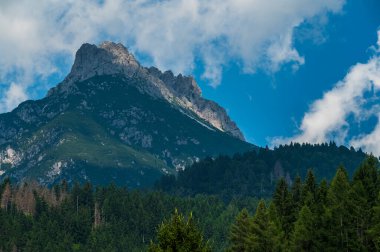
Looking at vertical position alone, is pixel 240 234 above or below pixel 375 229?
above

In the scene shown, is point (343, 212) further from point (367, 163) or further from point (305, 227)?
point (367, 163)

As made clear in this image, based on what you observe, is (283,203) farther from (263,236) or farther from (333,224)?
(333,224)

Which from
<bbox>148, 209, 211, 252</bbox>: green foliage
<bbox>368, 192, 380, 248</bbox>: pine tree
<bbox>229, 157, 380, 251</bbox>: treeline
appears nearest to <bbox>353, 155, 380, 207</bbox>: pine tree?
<bbox>229, 157, 380, 251</bbox>: treeline

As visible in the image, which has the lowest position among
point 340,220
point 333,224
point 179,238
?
point 179,238

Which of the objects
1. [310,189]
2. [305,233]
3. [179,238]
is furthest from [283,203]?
[179,238]

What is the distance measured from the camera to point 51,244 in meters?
198

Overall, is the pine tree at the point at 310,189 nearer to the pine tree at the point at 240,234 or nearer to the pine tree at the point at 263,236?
the pine tree at the point at 240,234

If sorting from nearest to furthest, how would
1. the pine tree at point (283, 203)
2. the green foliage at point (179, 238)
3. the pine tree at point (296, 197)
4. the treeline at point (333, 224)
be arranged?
1. the green foliage at point (179, 238)
2. the treeline at point (333, 224)
3. the pine tree at point (296, 197)
4. the pine tree at point (283, 203)

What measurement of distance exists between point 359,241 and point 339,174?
11756mm

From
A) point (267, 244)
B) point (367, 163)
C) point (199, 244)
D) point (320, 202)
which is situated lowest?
point (199, 244)

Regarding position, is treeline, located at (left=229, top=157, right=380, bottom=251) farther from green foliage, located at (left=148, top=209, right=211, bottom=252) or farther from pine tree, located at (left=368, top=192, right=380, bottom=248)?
green foliage, located at (left=148, top=209, right=211, bottom=252)

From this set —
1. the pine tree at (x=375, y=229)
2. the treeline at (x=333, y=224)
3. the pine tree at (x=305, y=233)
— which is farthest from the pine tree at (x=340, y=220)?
the pine tree at (x=375, y=229)

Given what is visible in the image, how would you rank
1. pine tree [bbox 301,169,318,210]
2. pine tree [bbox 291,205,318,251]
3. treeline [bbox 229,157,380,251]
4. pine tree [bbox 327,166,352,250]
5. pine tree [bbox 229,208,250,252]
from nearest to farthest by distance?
treeline [bbox 229,157,380,251] < pine tree [bbox 327,166,352,250] < pine tree [bbox 291,205,318,251] < pine tree [bbox 229,208,250,252] < pine tree [bbox 301,169,318,210]

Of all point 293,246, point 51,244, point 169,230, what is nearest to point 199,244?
point 169,230
